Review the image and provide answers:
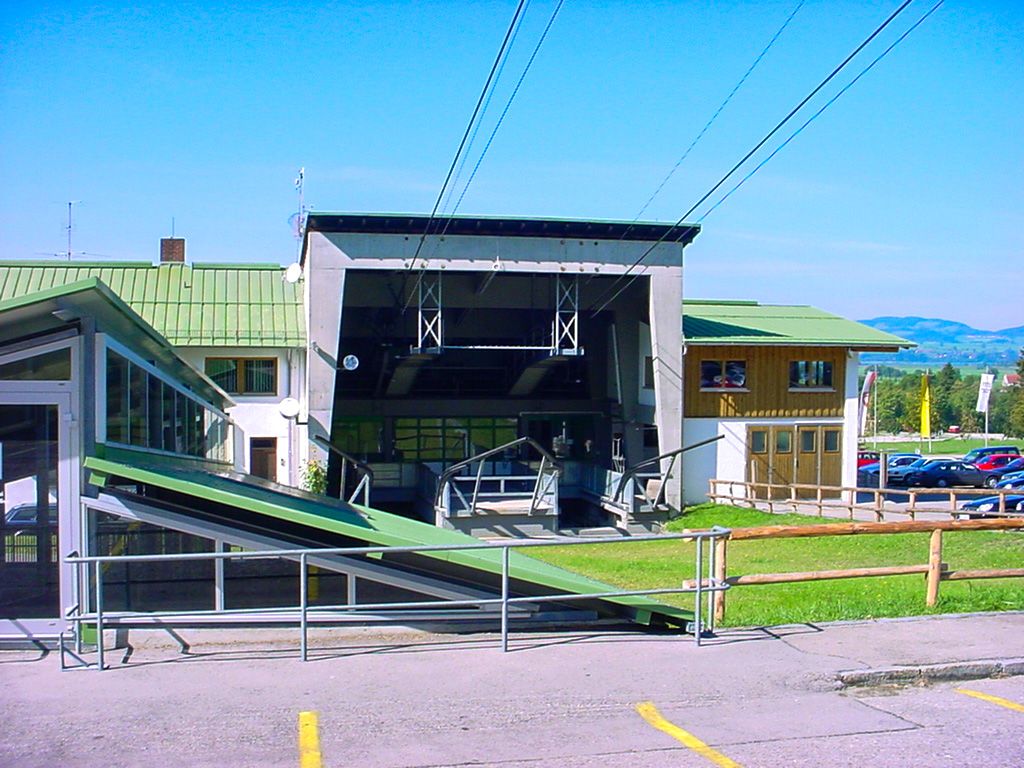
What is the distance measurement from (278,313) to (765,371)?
55.5ft

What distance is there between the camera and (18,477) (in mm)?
9164

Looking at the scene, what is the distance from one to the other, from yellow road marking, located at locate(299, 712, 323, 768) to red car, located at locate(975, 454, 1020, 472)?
55.5 meters

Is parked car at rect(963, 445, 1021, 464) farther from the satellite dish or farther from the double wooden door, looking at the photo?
the satellite dish

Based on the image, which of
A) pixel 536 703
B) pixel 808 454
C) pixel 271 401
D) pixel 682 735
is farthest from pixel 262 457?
pixel 682 735

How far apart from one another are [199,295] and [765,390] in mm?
20063

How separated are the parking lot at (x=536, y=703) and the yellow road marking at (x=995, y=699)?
31mm

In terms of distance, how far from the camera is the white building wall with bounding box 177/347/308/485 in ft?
114

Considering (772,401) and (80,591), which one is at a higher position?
(772,401)

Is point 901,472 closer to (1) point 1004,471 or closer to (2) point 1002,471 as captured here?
(2) point 1002,471

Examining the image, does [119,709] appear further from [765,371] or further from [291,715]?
[765,371]

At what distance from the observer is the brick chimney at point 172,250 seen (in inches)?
1665

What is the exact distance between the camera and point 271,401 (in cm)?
3541

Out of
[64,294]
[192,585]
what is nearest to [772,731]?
[192,585]

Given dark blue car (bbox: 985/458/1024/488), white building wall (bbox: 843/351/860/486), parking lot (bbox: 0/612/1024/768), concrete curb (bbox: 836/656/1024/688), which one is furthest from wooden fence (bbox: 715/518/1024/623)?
dark blue car (bbox: 985/458/1024/488)
